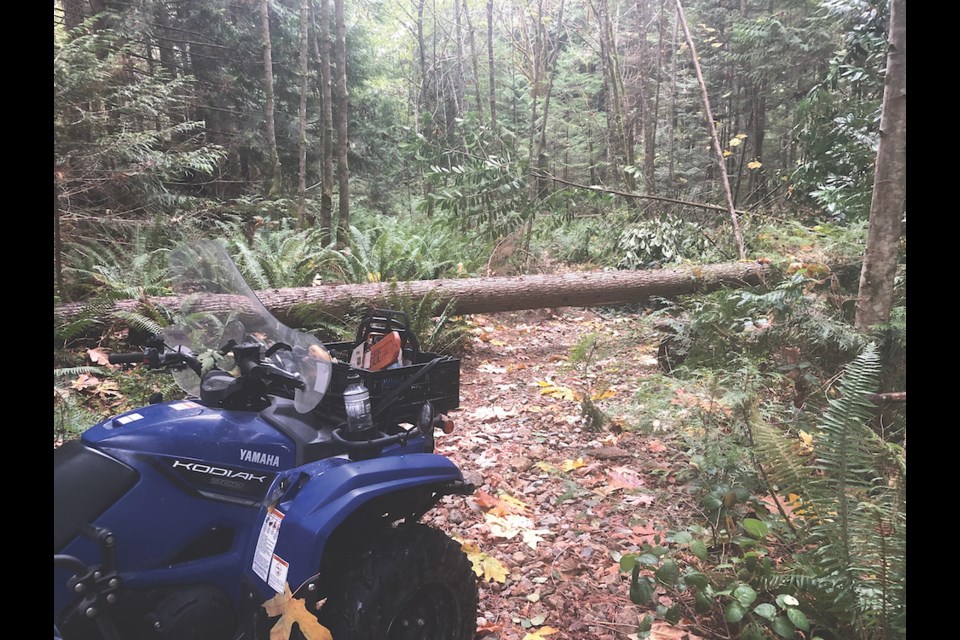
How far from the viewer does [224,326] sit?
202cm

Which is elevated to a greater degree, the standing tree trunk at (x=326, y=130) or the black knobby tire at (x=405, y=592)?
the standing tree trunk at (x=326, y=130)

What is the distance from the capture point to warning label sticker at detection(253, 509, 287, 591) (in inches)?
66.9

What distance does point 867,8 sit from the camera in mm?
5758

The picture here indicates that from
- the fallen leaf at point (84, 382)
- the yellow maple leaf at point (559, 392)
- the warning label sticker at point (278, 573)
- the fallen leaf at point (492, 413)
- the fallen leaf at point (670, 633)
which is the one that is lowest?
the fallen leaf at point (670, 633)

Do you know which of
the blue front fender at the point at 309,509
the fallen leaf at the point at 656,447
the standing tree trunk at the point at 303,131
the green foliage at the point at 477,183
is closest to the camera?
the blue front fender at the point at 309,509

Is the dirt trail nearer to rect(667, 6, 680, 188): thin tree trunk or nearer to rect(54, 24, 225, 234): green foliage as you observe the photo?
rect(54, 24, 225, 234): green foliage

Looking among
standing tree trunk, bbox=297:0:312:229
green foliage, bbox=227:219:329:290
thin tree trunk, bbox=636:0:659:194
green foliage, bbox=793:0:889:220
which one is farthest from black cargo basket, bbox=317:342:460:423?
thin tree trunk, bbox=636:0:659:194

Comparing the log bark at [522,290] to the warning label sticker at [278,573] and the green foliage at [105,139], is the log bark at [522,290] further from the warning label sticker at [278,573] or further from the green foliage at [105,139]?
the warning label sticker at [278,573]

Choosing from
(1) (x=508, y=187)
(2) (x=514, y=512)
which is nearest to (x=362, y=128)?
(1) (x=508, y=187)

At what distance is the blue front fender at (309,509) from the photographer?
1.65m

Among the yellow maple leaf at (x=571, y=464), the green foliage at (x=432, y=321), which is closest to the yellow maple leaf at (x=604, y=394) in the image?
the yellow maple leaf at (x=571, y=464)

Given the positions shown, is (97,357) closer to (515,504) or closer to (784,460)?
(515,504)
